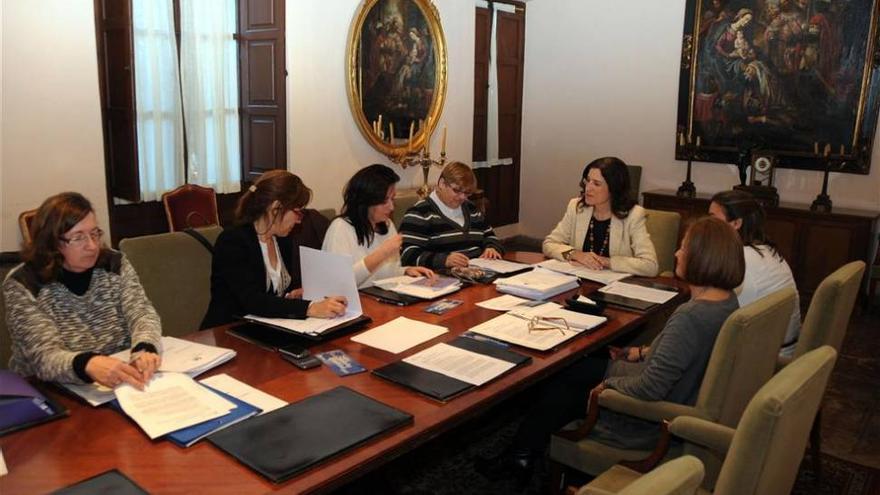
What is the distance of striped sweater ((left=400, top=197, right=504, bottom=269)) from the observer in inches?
136

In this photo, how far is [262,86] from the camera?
187 inches

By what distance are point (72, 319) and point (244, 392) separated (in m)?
0.64

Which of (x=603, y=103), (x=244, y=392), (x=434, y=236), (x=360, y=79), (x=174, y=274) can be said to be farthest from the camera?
(x=603, y=103)

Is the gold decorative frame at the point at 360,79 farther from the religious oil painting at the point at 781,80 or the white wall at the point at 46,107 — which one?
the religious oil painting at the point at 781,80

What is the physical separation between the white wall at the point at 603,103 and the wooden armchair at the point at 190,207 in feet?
12.3

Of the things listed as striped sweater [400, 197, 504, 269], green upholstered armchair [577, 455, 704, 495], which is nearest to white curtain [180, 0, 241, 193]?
striped sweater [400, 197, 504, 269]

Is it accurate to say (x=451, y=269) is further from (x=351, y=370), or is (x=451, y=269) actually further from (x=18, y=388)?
(x=18, y=388)

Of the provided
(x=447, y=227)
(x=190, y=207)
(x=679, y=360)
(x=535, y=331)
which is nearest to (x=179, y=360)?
(x=535, y=331)

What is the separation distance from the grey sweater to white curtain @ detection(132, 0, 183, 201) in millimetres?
3312

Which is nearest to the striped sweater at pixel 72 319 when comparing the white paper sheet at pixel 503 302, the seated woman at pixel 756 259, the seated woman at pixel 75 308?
the seated woman at pixel 75 308

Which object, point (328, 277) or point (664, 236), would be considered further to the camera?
point (664, 236)

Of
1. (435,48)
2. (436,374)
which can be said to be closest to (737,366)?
(436,374)

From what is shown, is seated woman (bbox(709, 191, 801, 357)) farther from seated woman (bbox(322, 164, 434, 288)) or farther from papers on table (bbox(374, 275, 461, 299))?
seated woman (bbox(322, 164, 434, 288))

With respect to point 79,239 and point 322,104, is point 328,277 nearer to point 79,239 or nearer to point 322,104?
point 79,239
